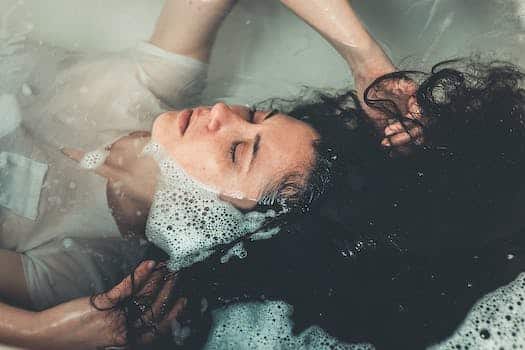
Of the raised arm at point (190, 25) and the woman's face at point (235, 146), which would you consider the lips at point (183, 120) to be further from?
the raised arm at point (190, 25)

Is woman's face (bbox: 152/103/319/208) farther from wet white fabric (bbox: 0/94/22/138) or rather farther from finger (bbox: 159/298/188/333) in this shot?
wet white fabric (bbox: 0/94/22/138)

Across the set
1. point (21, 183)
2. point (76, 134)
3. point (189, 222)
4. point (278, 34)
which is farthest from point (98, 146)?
point (278, 34)

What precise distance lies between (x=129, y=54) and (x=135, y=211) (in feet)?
1.43

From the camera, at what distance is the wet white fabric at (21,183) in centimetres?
104

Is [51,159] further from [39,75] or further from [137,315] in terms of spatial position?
[137,315]

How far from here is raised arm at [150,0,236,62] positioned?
41.8 inches

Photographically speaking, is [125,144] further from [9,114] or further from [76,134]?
[9,114]

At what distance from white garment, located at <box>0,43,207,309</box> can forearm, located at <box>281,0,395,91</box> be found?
0.89ft

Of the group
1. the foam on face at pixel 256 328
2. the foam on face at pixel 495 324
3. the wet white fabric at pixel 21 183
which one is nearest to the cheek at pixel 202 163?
the foam on face at pixel 256 328

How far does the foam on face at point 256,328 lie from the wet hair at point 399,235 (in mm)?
18

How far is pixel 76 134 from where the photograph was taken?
1151 mm

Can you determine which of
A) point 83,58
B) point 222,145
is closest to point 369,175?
point 222,145

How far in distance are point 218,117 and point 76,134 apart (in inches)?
17.9

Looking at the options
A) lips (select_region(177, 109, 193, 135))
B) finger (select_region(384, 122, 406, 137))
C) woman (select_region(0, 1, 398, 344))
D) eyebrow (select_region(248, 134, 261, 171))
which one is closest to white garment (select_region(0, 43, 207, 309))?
woman (select_region(0, 1, 398, 344))
